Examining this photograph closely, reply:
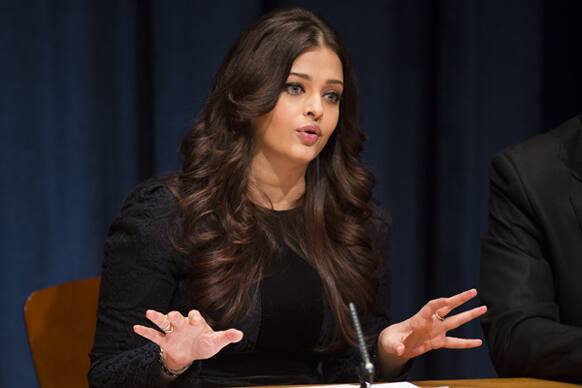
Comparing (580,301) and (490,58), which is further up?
(490,58)

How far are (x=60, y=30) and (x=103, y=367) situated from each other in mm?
1327

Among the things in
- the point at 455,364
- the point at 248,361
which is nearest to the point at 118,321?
the point at 248,361

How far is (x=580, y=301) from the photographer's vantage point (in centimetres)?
212

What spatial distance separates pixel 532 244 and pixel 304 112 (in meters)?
0.59

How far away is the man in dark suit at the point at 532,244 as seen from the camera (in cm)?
203

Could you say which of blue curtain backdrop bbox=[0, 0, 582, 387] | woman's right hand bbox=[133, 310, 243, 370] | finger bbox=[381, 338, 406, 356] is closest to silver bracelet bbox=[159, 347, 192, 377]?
woman's right hand bbox=[133, 310, 243, 370]

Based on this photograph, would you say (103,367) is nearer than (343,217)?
Yes

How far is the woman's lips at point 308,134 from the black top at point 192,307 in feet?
0.86

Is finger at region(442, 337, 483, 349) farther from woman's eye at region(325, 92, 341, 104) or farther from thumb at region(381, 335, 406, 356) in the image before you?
woman's eye at region(325, 92, 341, 104)

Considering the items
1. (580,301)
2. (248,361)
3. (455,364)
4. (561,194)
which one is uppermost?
(561,194)

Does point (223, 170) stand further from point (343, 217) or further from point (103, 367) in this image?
point (103, 367)

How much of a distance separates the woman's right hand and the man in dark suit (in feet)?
2.02

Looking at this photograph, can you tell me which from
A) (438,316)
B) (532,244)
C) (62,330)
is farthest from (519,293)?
(62,330)

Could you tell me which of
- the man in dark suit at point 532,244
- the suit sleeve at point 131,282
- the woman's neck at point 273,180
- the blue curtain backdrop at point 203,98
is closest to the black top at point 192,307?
the suit sleeve at point 131,282
